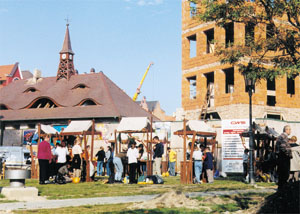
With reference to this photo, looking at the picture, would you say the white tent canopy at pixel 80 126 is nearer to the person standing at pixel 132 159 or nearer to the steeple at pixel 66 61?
the person standing at pixel 132 159

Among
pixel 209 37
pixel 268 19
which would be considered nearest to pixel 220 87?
pixel 209 37

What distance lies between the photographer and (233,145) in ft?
88.9

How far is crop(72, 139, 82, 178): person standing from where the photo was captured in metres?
20.7

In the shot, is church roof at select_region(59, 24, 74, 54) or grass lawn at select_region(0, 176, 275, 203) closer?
grass lawn at select_region(0, 176, 275, 203)

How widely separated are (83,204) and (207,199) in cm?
293

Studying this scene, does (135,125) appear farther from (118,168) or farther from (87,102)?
(87,102)

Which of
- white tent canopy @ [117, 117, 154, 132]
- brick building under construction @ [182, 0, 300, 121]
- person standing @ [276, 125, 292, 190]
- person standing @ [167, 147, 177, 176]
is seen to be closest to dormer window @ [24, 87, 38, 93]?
brick building under construction @ [182, 0, 300, 121]

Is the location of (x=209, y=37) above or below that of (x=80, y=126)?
above

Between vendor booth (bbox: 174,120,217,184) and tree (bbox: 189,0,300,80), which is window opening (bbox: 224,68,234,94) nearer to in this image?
vendor booth (bbox: 174,120,217,184)

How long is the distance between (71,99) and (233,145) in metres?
25.4

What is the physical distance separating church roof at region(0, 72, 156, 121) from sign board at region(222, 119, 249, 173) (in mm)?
17521

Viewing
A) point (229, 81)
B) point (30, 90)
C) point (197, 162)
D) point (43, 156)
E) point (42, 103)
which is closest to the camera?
point (43, 156)

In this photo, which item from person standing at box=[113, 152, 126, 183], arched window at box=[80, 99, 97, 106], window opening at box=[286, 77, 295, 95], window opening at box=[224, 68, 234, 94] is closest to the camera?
person standing at box=[113, 152, 126, 183]

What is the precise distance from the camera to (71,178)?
68.3 ft
